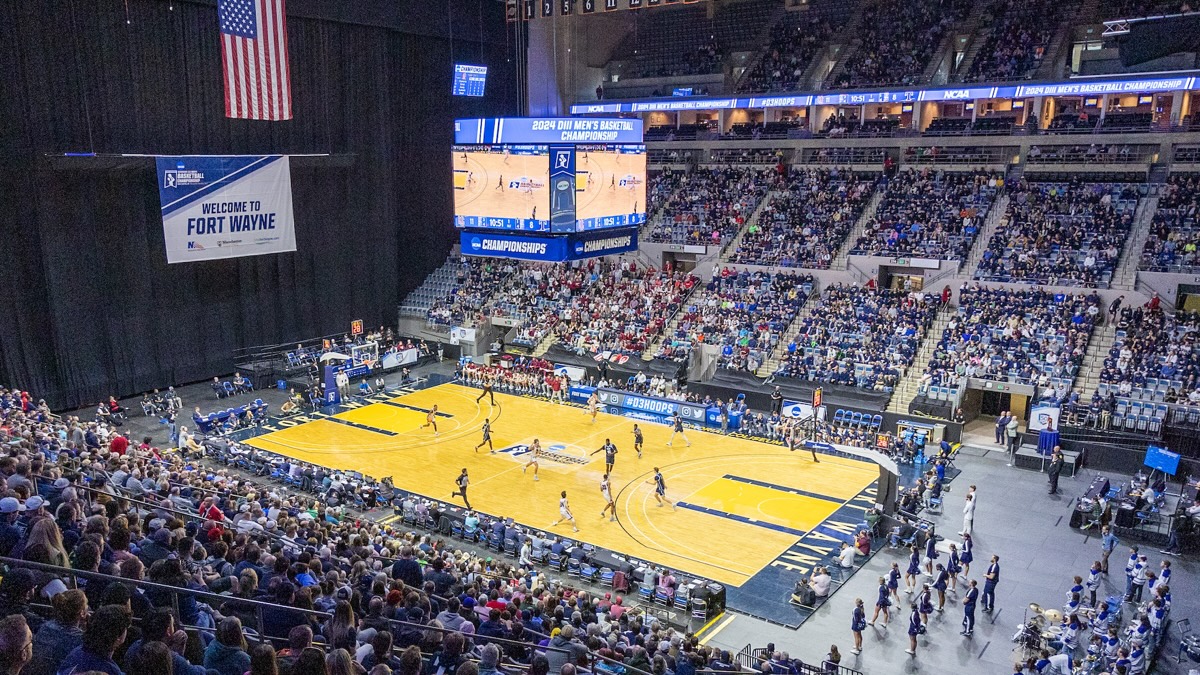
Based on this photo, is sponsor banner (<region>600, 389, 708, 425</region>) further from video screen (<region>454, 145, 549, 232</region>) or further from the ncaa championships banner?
the ncaa championships banner

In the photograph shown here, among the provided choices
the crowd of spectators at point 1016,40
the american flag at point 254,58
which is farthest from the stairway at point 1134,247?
the american flag at point 254,58

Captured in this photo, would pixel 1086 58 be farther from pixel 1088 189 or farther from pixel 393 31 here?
pixel 393 31

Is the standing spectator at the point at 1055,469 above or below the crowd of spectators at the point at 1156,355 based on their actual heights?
below

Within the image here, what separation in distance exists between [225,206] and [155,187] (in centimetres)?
272

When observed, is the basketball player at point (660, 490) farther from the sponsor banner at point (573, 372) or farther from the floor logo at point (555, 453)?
the sponsor banner at point (573, 372)

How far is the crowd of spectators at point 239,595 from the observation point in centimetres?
514

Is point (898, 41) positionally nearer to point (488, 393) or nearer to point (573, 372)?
point (573, 372)

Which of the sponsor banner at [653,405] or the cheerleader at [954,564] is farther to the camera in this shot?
the sponsor banner at [653,405]

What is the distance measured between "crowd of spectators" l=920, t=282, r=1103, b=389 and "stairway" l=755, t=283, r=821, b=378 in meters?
5.98

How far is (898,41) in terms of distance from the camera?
45344 mm

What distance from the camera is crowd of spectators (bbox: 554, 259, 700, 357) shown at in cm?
3928

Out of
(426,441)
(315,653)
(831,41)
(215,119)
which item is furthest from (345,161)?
(315,653)

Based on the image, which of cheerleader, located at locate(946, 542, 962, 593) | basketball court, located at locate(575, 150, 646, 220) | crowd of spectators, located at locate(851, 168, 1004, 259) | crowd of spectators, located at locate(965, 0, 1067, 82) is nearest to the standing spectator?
cheerleader, located at locate(946, 542, 962, 593)

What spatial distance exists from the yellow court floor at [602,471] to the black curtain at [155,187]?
8640 mm
